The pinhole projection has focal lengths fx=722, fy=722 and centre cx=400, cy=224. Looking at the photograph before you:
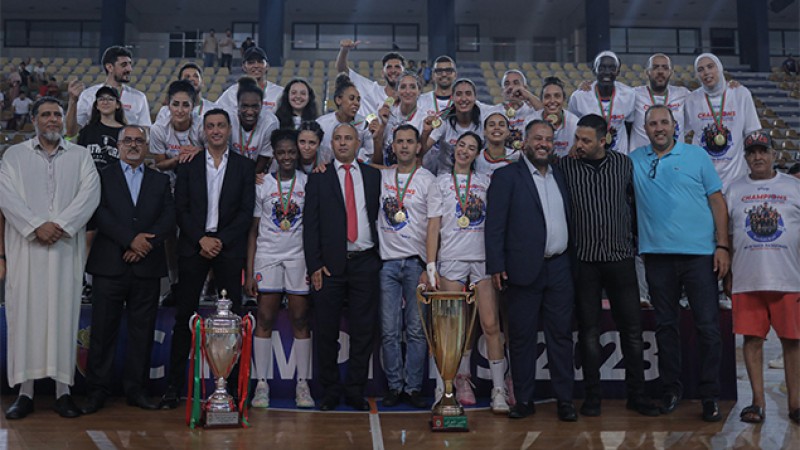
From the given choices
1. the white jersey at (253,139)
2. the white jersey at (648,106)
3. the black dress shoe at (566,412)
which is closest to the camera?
the black dress shoe at (566,412)

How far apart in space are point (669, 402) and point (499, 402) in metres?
1.09

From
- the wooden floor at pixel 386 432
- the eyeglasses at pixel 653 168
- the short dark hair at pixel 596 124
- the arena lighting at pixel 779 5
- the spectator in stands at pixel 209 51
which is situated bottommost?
the wooden floor at pixel 386 432

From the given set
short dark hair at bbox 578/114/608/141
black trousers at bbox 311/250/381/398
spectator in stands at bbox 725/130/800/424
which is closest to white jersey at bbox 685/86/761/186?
spectator in stands at bbox 725/130/800/424

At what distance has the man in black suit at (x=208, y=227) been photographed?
4.62 m

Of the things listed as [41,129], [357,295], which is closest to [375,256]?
[357,295]

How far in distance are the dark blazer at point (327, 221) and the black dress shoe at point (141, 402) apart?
→ 4.25 ft

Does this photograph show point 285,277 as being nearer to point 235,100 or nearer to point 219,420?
point 219,420

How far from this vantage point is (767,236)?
4.35m

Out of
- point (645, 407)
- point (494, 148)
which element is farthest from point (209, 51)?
point (645, 407)

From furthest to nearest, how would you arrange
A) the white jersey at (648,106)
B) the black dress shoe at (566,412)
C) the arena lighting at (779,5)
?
the arena lighting at (779,5) < the white jersey at (648,106) < the black dress shoe at (566,412)

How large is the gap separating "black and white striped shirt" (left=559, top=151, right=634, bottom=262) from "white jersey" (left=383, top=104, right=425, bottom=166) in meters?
1.32

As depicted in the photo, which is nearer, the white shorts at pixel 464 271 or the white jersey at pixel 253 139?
the white shorts at pixel 464 271

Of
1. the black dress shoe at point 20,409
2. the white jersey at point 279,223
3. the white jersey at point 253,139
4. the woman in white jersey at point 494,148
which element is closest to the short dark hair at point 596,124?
the woman in white jersey at point 494,148

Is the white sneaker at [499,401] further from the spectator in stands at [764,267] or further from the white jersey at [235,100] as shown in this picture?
the white jersey at [235,100]
